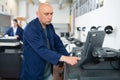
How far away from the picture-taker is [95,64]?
66.1 inches

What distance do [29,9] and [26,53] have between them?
26.8ft

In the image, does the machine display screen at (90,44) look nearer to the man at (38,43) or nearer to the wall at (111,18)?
the man at (38,43)

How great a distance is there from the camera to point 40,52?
1688 millimetres

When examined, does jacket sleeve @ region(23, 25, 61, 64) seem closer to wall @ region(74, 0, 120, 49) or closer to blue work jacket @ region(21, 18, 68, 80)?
blue work jacket @ region(21, 18, 68, 80)

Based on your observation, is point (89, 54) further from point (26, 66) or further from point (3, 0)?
point (3, 0)

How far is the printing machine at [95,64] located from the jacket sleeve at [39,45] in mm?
148

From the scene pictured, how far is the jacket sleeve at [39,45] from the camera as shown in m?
1.64

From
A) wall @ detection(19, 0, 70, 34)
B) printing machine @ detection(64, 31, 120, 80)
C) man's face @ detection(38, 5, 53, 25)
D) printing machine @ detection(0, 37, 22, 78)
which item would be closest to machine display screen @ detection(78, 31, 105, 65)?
printing machine @ detection(64, 31, 120, 80)

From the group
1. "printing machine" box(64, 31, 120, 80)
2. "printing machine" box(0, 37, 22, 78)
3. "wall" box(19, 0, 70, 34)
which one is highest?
"wall" box(19, 0, 70, 34)

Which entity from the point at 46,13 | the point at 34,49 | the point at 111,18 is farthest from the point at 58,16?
the point at 34,49

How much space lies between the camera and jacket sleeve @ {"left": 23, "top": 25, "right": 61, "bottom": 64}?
1643 mm

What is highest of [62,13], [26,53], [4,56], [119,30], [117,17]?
[62,13]

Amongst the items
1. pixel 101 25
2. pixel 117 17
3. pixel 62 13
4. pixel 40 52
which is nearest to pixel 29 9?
pixel 62 13

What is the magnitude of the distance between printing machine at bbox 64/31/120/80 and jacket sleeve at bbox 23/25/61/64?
0.15 meters
